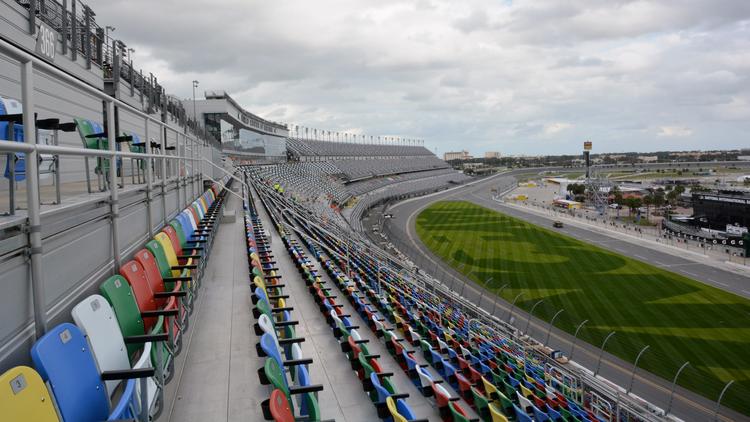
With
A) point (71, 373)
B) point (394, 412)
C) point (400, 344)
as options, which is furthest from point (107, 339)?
point (400, 344)

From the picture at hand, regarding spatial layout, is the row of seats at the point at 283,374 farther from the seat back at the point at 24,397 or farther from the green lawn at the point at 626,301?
the green lawn at the point at 626,301

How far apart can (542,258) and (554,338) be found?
15.1 m

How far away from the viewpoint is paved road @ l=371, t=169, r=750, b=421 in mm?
12938

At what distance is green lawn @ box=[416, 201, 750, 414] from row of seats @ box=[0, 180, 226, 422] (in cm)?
1580

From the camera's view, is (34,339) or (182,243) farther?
(182,243)

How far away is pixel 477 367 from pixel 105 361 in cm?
735

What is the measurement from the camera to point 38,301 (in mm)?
2234

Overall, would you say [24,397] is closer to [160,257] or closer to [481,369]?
[160,257]

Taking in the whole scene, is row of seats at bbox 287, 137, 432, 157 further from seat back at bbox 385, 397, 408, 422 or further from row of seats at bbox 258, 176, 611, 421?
seat back at bbox 385, 397, 408, 422

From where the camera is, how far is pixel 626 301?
2206 cm

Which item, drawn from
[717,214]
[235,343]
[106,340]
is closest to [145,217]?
[235,343]

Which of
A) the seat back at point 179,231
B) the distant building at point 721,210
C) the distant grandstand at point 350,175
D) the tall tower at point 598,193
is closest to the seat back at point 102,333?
the seat back at point 179,231

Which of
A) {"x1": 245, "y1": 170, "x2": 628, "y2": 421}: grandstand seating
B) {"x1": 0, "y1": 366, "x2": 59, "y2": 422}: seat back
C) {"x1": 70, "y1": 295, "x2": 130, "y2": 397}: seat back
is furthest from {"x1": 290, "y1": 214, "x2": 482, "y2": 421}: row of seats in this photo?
{"x1": 0, "y1": 366, "x2": 59, "y2": 422}: seat back

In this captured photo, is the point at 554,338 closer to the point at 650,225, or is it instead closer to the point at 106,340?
the point at 106,340
